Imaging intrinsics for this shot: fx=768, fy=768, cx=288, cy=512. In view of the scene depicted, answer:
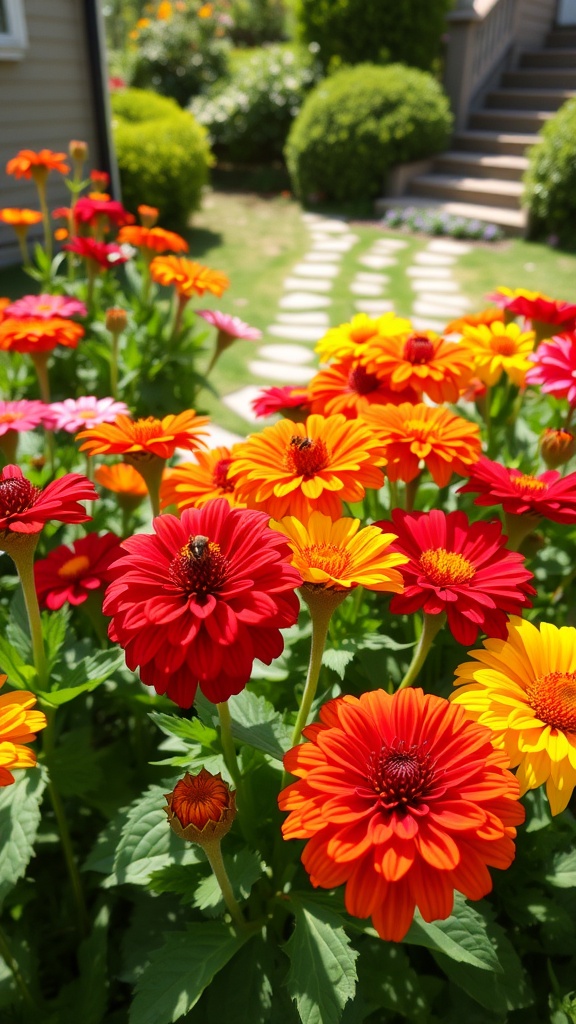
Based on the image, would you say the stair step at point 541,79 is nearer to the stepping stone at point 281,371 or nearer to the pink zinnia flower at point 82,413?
the stepping stone at point 281,371

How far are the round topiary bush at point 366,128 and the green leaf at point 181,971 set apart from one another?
7.88 meters

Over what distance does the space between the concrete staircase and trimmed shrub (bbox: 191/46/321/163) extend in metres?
2.20

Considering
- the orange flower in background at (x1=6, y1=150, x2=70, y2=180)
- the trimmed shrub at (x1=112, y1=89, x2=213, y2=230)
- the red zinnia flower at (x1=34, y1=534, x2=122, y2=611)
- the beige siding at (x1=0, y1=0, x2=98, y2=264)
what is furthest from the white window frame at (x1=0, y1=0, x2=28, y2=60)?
the red zinnia flower at (x1=34, y1=534, x2=122, y2=611)

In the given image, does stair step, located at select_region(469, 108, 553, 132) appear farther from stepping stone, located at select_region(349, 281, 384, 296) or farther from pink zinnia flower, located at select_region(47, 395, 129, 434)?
pink zinnia flower, located at select_region(47, 395, 129, 434)

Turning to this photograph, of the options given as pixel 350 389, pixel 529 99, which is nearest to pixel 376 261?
pixel 529 99

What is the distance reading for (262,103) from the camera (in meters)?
9.45

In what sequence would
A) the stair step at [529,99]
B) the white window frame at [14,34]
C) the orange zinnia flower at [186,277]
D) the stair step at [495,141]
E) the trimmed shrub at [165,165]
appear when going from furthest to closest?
the stair step at [529,99], the stair step at [495,141], the trimmed shrub at [165,165], the white window frame at [14,34], the orange zinnia flower at [186,277]

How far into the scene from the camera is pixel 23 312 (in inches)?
77.7

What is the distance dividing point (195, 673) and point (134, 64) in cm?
1220

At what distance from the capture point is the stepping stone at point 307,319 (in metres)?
5.15

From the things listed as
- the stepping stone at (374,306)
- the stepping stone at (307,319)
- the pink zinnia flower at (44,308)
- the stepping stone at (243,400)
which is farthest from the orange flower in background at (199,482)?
the stepping stone at (374,306)

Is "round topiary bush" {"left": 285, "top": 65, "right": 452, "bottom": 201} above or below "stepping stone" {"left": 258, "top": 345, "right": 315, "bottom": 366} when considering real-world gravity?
above

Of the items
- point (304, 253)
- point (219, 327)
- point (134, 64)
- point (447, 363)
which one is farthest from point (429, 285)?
point (134, 64)

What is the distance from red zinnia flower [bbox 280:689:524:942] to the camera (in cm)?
73
